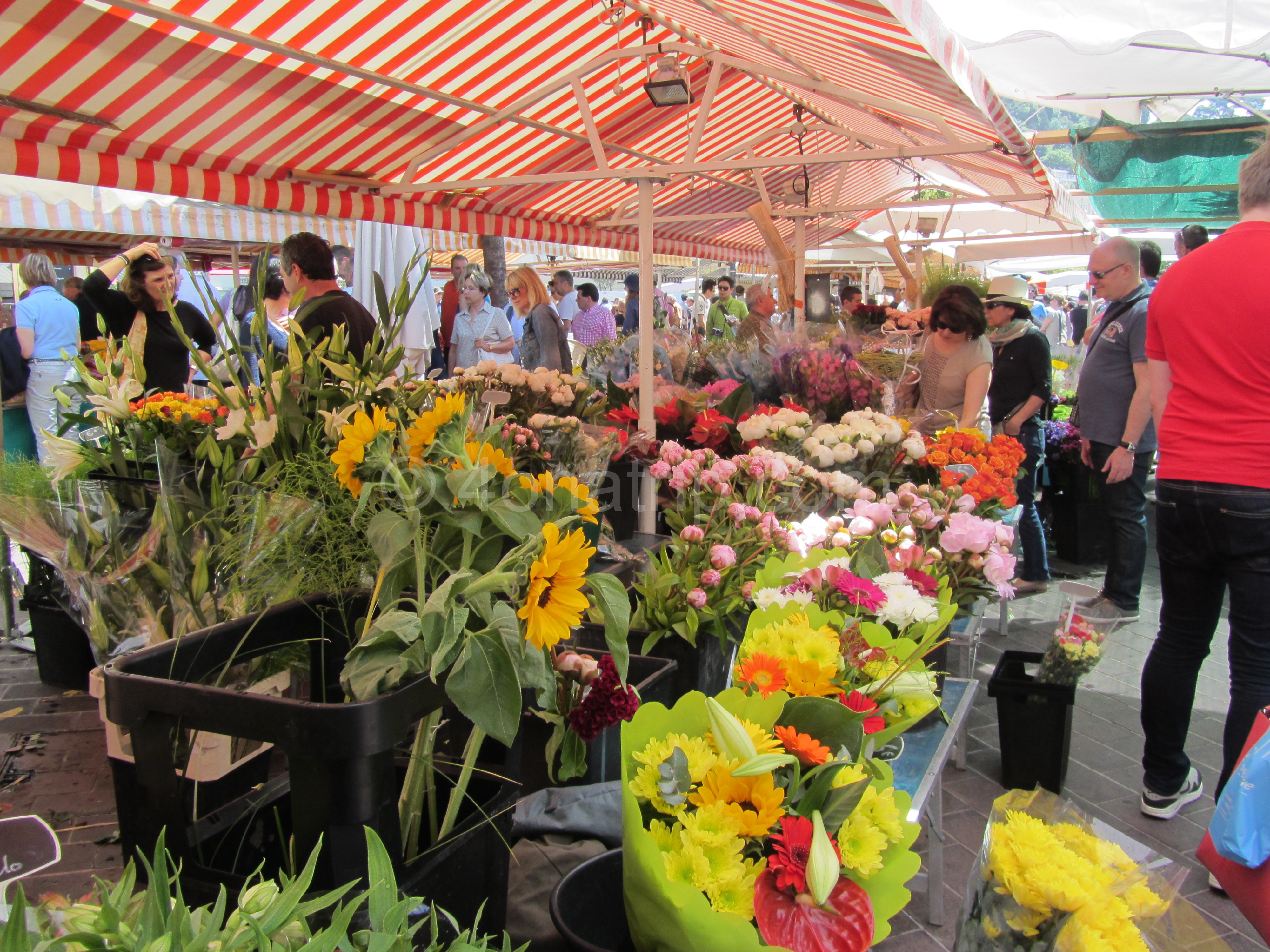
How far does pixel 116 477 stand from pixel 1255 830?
2.42 meters

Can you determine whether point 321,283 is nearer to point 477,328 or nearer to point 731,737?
point 731,737

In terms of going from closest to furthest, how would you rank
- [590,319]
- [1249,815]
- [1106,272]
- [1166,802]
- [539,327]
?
1. [1249,815]
2. [1166,802]
3. [1106,272]
4. [539,327]
5. [590,319]

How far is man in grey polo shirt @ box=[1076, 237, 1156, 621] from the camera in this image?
3998mm

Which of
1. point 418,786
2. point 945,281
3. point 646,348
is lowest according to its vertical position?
point 418,786

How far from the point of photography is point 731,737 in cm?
94

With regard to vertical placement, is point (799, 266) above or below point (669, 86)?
below

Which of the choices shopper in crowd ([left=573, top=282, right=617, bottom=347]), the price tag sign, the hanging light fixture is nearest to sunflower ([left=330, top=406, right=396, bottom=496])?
the price tag sign

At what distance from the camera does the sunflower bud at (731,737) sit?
3.07 ft

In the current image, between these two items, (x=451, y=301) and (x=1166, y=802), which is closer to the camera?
(x=1166, y=802)

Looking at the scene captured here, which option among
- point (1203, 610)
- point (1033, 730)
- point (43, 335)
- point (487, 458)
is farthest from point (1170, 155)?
point (43, 335)

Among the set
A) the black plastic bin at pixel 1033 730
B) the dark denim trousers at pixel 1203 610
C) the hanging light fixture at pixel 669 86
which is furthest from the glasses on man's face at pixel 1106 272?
the black plastic bin at pixel 1033 730

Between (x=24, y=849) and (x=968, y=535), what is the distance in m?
1.88

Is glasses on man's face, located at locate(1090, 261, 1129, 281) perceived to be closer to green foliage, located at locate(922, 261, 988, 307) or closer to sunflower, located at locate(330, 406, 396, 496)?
green foliage, located at locate(922, 261, 988, 307)

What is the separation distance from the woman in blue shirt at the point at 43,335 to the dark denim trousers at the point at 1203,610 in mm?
6055
